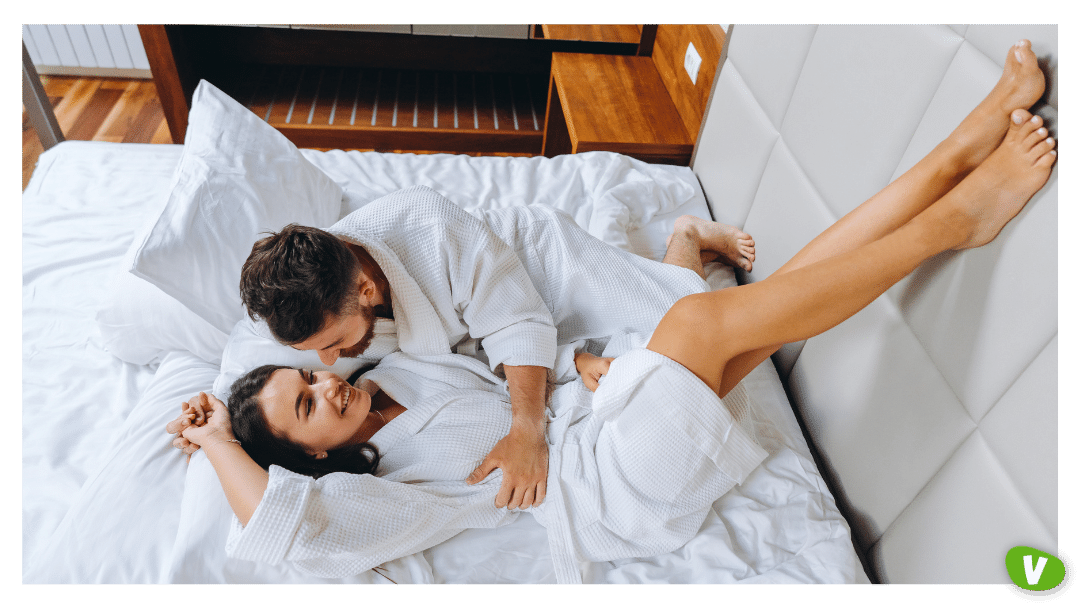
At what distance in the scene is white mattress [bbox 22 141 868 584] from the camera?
89 centimetres

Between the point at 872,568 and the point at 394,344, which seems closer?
the point at 872,568

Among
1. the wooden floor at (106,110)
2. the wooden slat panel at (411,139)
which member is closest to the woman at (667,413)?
the wooden slat panel at (411,139)

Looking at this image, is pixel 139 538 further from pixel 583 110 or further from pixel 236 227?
pixel 583 110

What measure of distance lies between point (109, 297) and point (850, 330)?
130 centimetres

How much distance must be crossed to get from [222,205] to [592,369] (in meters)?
0.76

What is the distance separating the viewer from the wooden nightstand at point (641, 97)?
72.2 inches

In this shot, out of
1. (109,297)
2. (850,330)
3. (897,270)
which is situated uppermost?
(897,270)

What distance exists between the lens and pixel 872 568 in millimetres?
1025

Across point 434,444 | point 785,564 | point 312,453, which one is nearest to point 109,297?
point 312,453

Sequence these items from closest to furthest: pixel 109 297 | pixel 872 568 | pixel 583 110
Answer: pixel 872 568, pixel 109 297, pixel 583 110

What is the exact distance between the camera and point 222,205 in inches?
48.6

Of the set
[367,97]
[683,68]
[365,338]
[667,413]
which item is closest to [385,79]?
[367,97]

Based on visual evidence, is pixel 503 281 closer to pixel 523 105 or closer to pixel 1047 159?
pixel 1047 159

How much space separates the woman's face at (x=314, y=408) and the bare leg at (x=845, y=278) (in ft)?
1.71
